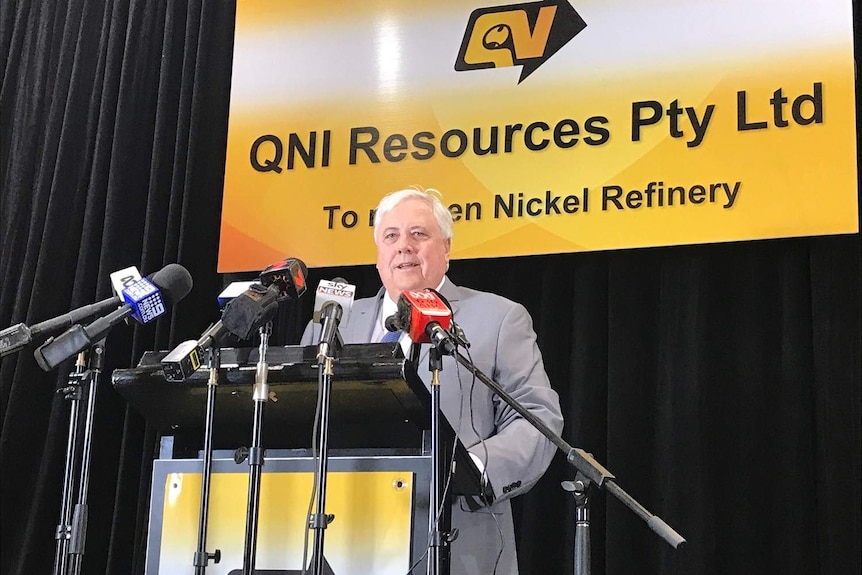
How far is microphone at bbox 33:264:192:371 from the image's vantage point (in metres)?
2.02

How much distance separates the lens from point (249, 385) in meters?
2.04

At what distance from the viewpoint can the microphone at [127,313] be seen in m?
2.02

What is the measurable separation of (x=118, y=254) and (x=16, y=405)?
0.68 m

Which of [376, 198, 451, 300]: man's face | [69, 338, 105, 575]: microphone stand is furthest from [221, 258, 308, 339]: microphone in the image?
[376, 198, 451, 300]: man's face

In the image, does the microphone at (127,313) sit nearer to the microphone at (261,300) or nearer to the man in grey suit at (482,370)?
the microphone at (261,300)

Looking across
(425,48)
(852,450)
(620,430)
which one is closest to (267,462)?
(620,430)

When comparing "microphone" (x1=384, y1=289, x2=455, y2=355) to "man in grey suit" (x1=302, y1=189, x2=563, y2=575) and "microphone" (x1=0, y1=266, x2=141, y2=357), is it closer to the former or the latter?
"man in grey suit" (x1=302, y1=189, x2=563, y2=575)

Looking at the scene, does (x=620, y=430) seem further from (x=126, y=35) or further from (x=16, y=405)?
(x=126, y=35)

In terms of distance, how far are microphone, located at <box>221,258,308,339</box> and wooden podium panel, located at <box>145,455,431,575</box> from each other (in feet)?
0.96

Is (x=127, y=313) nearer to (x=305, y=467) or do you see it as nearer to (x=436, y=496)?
(x=305, y=467)

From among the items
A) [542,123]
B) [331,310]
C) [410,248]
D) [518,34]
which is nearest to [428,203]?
[410,248]

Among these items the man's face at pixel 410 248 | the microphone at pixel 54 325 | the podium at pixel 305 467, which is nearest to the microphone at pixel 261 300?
the podium at pixel 305 467

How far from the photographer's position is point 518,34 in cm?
365

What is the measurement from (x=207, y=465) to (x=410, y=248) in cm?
124
